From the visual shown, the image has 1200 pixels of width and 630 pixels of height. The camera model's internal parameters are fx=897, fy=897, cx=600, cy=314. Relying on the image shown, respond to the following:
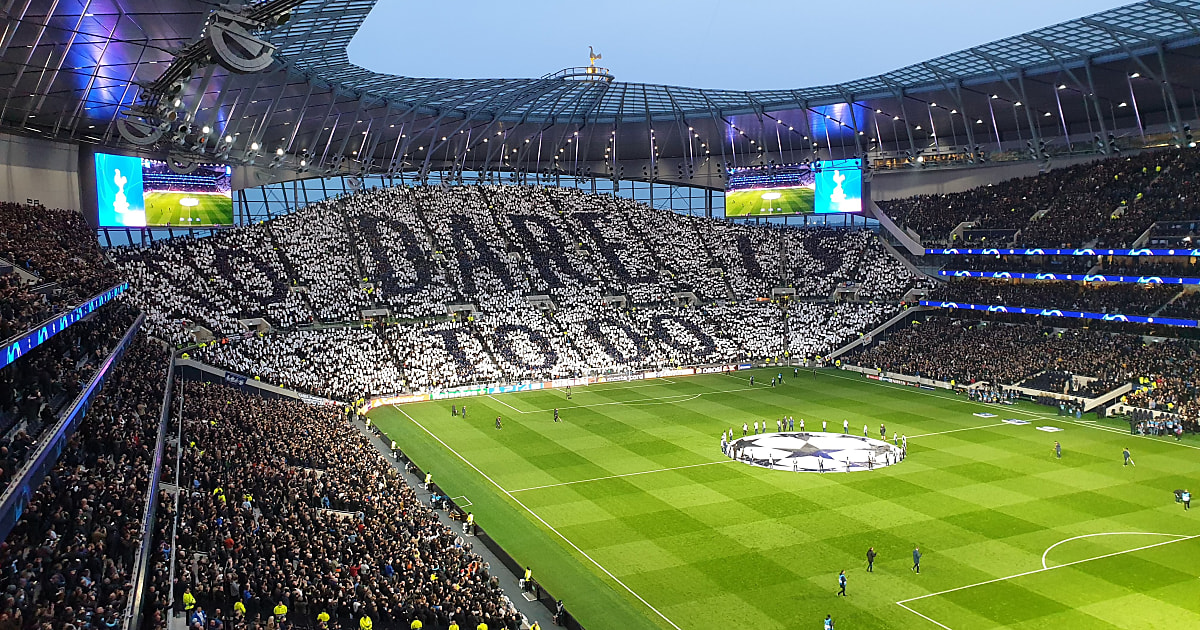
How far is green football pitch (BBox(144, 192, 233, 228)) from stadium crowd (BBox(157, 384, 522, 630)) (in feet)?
104

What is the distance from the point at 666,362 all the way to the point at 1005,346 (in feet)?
76.7

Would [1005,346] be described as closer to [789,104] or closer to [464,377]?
[789,104]

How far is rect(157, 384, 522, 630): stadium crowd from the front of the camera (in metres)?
20.6

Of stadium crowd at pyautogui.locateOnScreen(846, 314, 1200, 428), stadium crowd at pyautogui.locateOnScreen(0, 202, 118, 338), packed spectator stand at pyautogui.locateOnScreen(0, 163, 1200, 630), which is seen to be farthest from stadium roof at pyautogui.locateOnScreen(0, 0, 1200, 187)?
stadium crowd at pyautogui.locateOnScreen(846, 314, 1200, 428)

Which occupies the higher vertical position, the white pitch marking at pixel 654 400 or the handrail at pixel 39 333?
the handrail at pixel 39 333

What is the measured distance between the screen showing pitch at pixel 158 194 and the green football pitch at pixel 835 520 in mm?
24634

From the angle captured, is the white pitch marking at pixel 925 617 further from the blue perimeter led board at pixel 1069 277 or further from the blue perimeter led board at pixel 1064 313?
the blue perimeter led board at pixel 1069 277

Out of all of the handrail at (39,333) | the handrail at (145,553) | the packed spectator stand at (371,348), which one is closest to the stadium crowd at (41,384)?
the packed spectator stand at (371,348)

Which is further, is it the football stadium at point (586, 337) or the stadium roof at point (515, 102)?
the stadium roof at point (515, 102)

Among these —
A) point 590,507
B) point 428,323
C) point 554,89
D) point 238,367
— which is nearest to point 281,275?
point 428,323

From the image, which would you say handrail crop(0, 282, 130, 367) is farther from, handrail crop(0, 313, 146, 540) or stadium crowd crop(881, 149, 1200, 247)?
stadium crowd crop(881, 149, 1200, 247)

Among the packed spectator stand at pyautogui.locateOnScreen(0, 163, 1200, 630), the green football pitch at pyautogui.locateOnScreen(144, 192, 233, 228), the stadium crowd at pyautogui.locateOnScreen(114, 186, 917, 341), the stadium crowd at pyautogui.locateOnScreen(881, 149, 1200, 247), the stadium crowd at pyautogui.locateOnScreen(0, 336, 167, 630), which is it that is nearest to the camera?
the stadium crowd at pyautogui.locateOnScreen(0, 336, 167, 630)

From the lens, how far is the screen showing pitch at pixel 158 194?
57.5 meters

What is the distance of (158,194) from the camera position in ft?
201
